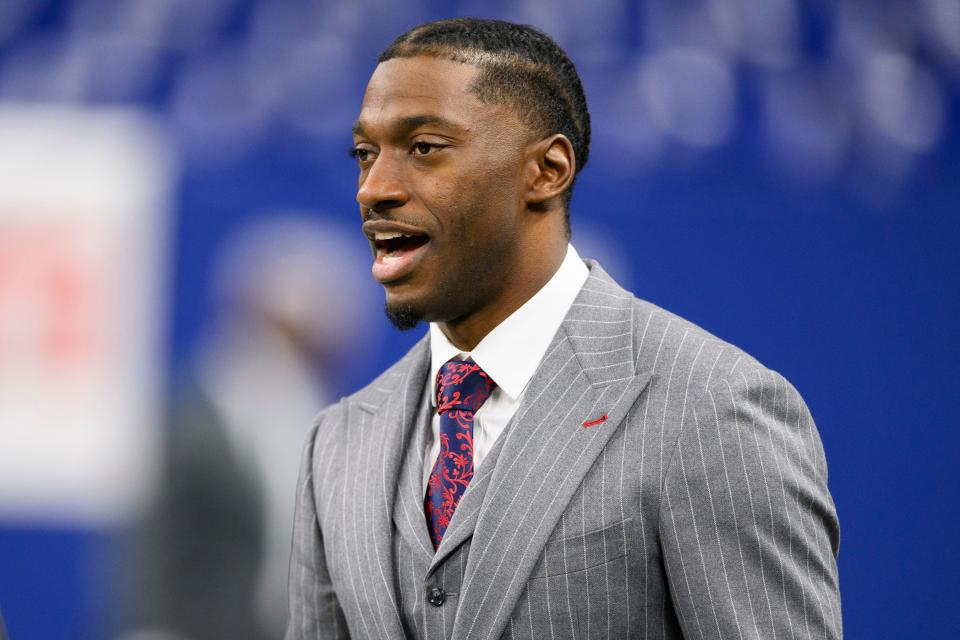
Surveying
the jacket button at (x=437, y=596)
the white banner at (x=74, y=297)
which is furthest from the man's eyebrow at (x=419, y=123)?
the white banner at (x=74, y=297)

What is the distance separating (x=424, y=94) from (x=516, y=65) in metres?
0.16

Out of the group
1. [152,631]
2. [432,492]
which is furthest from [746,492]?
[152,631]

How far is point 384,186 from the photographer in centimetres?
158

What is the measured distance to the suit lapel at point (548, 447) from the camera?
1438mm

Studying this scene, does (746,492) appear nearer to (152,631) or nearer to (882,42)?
(152,631)

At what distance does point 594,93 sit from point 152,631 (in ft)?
6.33

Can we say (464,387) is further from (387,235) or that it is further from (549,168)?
(549,168)

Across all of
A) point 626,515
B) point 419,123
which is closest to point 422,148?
point 419,123

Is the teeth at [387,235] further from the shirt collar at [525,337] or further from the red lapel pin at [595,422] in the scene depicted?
the red lapel pin at [595,422]

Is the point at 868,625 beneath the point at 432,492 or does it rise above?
beneath

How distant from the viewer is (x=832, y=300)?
10.8ft

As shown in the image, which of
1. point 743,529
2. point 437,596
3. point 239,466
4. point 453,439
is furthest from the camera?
point 239,466

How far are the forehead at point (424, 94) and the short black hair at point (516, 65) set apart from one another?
0.02 meters

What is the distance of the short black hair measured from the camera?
1625mm
